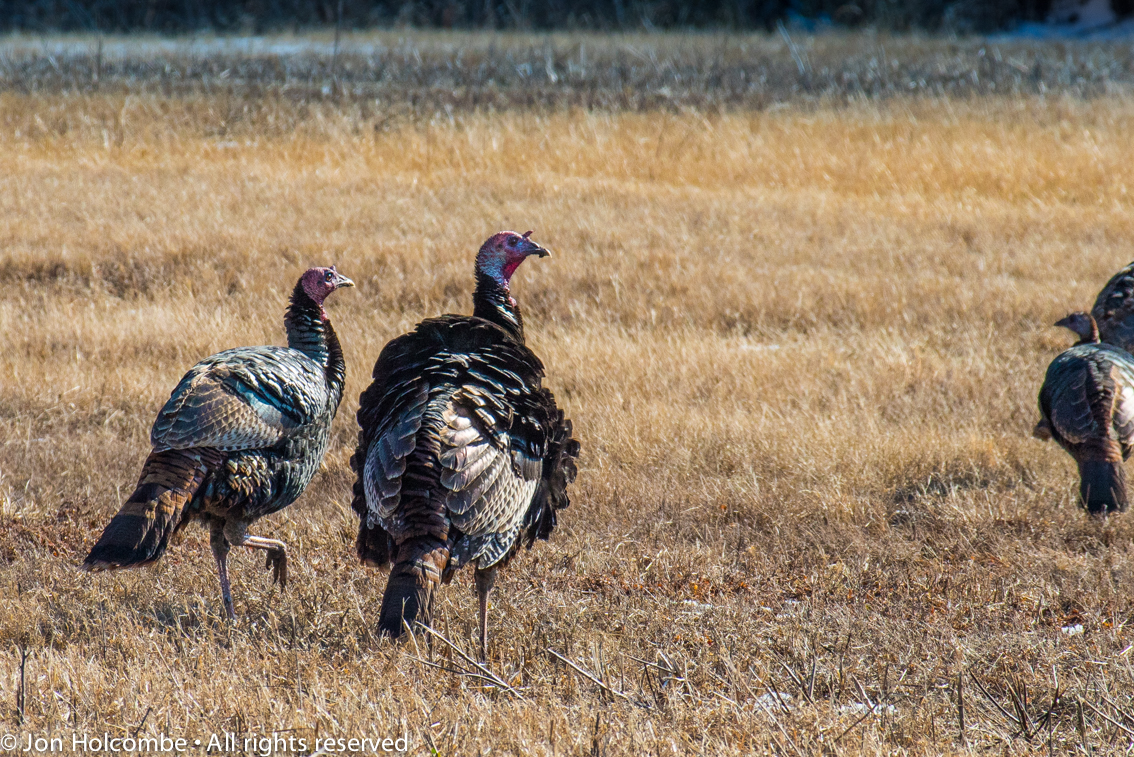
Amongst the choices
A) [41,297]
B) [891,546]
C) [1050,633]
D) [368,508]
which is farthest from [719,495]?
[41,297]

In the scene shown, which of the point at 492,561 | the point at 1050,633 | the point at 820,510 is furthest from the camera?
the point at 820,510

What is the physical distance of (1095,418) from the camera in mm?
5168

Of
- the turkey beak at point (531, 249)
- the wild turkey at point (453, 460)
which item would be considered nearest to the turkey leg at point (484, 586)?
the wild turkey at point (453, 460)

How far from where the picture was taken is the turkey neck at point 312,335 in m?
5.07

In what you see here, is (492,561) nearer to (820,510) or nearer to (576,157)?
(820,510)

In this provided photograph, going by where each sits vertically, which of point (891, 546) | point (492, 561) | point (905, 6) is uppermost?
point (905, 6)

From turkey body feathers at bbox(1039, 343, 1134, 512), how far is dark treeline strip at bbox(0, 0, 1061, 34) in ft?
87.8

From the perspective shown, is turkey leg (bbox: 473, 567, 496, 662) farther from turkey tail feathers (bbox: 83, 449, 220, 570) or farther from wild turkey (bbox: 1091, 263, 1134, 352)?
wild turkey (bbox: 1091, 263, 1134, 352)

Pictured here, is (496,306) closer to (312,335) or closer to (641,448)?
(312,335)

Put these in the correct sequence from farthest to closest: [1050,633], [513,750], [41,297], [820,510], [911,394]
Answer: [41,297], [911,394], [820,510], [1050,633], [513,750]

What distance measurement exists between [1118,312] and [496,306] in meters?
4.42

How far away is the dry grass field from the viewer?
11.8 feet

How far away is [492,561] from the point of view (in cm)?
393

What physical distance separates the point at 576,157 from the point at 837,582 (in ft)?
36.4
